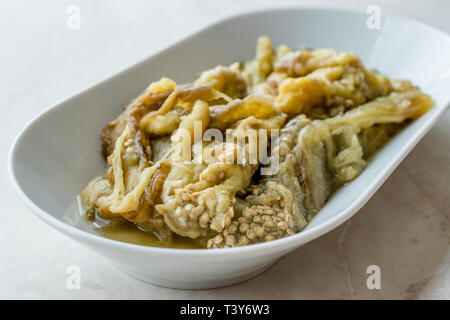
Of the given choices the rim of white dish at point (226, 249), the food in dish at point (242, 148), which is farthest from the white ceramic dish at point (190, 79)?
the food in dish at point (242, 148)

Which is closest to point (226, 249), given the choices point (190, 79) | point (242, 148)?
point (242, 148)

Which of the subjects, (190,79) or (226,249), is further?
(190,79)

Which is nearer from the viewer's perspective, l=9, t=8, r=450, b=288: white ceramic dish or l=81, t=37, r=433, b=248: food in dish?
l=9, t=8, r=450, b=288: white ceramic dish

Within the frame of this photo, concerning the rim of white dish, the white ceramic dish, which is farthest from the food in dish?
the rim of white dish

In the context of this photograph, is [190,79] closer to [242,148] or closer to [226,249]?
[242,148]

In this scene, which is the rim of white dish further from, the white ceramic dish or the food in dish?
the food in dish

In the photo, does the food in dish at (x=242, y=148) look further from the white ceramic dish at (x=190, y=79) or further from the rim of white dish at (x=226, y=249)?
the rim of white dish at (x=226, y=249)
